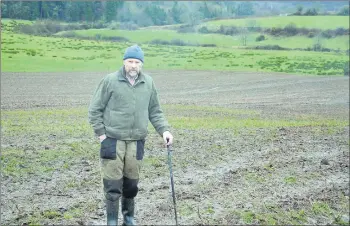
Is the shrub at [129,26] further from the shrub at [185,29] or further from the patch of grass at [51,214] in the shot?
the patch of grass at [51,214]

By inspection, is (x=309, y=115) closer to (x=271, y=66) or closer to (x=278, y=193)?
(x=278, y=193)

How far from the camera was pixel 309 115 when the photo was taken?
20.4 meters

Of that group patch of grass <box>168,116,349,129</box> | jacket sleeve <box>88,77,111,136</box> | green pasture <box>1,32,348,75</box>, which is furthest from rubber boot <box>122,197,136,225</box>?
green pasture <box>1,32,348,75</box>

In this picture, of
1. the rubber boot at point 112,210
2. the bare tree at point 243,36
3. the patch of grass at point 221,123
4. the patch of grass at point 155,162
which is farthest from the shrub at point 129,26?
the rubber boot at point 112,210

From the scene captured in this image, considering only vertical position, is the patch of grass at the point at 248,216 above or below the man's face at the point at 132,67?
below

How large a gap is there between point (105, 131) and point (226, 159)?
16.4 ft

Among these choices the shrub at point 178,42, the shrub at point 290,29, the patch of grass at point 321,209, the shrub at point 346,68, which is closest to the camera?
the patch of grass at point 321,209

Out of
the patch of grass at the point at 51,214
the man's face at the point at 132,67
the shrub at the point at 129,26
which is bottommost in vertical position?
the patch of grass at the point at 51,214

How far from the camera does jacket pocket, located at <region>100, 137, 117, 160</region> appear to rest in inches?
221

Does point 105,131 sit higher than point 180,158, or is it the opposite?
point 105,131

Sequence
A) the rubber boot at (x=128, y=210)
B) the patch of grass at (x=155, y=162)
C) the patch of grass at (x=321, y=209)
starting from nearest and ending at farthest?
1. the rubber boot at (x=128, y=210)
2. the patch of grass at (x=321, y=209)
3. the patch of grass at (x=155, y=162)

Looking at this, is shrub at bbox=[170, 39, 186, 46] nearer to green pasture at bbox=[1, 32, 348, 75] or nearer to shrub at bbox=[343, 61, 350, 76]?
green pasture at bbox=[1, 32, 348, 75]

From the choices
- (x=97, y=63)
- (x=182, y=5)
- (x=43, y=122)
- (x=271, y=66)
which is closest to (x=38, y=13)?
(x=43, y=122)

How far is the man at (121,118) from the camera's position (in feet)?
18.4
